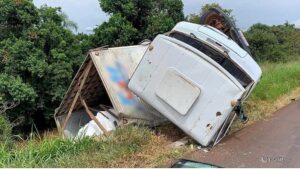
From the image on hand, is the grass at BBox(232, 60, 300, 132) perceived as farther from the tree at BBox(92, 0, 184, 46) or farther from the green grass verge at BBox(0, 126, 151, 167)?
the tree at BBox(92, 0, 184, 46)

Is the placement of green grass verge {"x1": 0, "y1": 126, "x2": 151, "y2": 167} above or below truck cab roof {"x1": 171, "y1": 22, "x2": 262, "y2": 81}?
below

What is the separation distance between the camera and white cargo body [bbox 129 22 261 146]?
639 centimetres

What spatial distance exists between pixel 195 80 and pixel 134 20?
8927 mm

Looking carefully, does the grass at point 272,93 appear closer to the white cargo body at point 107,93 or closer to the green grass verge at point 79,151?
the white cargo body at point 107,93

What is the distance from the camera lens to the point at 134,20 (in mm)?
14984

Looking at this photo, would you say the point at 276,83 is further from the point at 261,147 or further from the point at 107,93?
the point at 107,93

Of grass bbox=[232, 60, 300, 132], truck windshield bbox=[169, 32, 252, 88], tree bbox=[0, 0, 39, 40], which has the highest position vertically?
tree bbox=[0, 0, 39, 40]

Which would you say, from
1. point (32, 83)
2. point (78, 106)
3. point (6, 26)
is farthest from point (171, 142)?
point (6, 26)

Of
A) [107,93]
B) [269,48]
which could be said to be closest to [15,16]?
[107,93]

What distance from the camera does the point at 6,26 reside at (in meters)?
12.3

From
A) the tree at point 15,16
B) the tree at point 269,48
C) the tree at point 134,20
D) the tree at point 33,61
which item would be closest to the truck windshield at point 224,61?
the tree at point 33,61

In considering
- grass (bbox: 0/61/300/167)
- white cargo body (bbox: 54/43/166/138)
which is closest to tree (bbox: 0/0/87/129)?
white cargo body (bbox: 54/43/166/138)

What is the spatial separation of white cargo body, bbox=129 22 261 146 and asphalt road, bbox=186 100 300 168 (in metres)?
0.38

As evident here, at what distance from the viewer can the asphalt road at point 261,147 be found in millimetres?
5867
